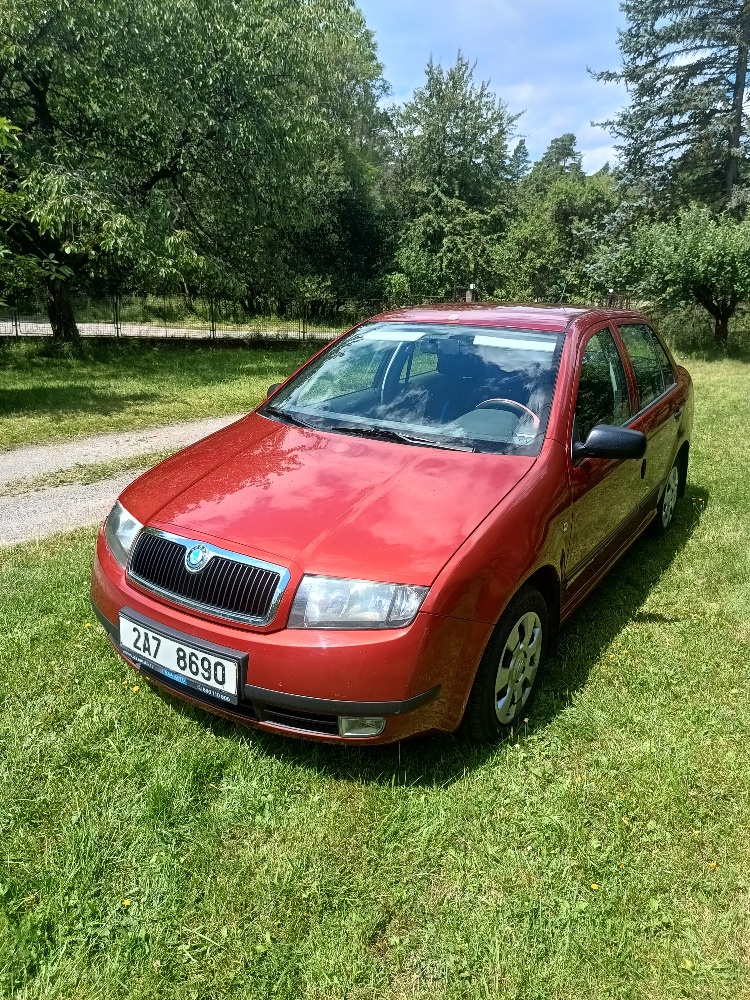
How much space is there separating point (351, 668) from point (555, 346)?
202 centimetres

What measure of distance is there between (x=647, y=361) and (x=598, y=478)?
1577 mm

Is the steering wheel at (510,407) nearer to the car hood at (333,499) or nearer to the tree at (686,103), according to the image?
the car hood at (333,499)

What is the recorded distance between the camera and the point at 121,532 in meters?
2.83

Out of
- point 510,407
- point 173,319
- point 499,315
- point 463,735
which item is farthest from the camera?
point 173,319

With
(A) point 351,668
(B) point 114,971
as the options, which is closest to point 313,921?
(B) point 114,971

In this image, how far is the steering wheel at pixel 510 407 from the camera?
3.09m

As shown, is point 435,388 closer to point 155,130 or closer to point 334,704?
point 334,704

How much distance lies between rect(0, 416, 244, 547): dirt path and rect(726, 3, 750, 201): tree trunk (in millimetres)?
25435

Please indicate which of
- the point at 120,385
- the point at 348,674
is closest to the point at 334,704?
the point at 348,674

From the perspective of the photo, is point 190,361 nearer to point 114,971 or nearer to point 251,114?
point 251,114

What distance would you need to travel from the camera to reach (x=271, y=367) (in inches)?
606

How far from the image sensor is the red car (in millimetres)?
2252

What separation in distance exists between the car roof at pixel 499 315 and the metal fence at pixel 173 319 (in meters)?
15.0

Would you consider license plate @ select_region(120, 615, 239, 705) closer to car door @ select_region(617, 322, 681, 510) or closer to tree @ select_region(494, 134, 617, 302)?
car door @ select_region(617, 322, 681, 510)
